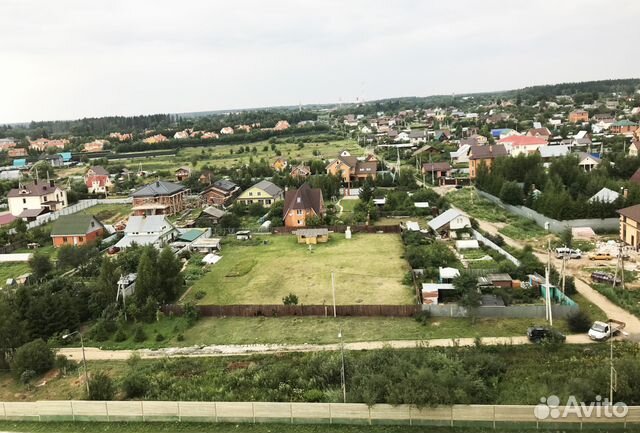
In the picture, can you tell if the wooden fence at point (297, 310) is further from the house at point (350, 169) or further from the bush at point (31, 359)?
the house at point (350, 169)

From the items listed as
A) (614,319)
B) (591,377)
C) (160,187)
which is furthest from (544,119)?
(591,377)

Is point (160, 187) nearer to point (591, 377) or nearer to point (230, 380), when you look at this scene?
point (230, 380)

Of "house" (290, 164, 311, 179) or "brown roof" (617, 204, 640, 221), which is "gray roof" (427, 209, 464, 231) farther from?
"house" (290, 164, 311, 179)

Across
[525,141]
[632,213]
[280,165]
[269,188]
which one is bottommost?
[632,213]

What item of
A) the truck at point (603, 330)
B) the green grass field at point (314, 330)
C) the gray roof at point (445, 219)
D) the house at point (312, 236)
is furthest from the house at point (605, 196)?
the house at point (312, 236)

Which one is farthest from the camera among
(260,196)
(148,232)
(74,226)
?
(260,196)

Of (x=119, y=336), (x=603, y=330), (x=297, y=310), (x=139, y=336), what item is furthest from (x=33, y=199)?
(x=603, y=330)

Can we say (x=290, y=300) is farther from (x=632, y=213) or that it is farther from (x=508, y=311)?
(x=632, y=213)

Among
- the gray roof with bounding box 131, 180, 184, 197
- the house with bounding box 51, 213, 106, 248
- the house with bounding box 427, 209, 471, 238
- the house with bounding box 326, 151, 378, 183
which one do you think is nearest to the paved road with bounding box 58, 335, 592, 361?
the house with bounding box 427, 209, 471, 238
